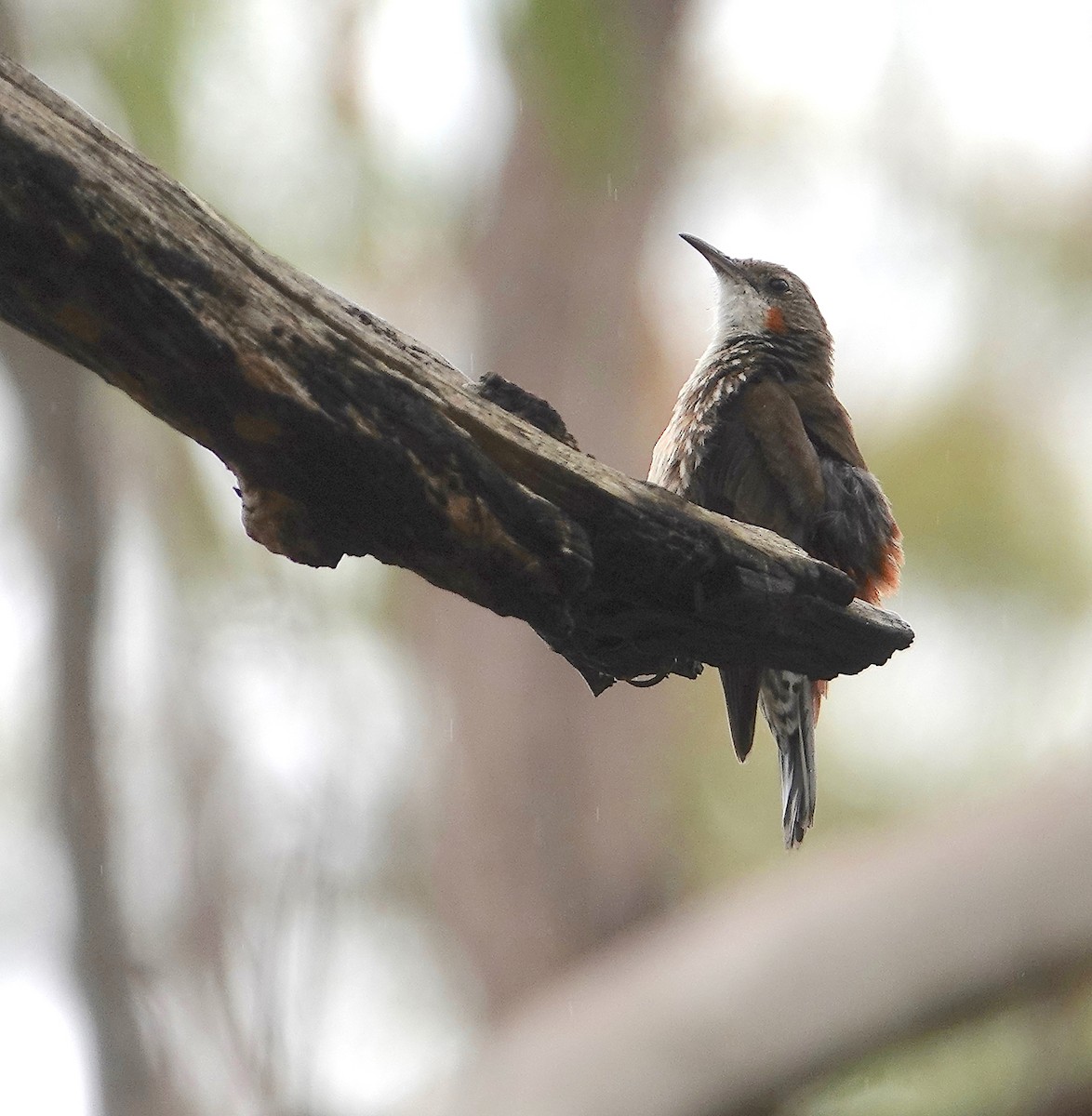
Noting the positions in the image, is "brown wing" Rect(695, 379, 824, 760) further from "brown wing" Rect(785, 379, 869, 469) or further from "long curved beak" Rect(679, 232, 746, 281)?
"long curved beak" Rect(679, 232, 746, 281)

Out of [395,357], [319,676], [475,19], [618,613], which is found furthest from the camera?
[475,19]

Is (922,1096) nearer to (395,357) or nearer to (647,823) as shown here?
(647,823)

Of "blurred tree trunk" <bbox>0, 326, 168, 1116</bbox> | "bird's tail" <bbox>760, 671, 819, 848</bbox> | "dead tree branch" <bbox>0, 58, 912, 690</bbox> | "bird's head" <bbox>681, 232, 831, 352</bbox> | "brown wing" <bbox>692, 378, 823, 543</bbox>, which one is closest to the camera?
"dead tree branch" <bbox>0, 58, 912, 690</bbox>

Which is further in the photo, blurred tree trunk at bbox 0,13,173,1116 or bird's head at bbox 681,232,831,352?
blurred tree trunk at bbox 0,13,173,1116

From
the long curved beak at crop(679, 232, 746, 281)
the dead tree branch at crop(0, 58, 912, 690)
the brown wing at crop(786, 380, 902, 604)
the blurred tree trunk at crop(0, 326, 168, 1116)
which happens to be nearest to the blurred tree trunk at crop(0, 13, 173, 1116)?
the blurred tree trunk at crop(0, 326, 168, 1116)

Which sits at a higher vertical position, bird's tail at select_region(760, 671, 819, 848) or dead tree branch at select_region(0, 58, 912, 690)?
bird's tail at select_region(760, 671, 819, 848)

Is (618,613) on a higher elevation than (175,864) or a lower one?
lower

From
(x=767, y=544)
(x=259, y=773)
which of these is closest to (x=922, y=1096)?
(x=259, y=773)

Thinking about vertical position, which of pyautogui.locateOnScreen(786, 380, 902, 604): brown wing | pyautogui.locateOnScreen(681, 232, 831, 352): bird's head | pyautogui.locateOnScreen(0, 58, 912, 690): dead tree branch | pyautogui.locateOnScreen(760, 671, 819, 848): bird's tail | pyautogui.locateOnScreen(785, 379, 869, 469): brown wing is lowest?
pyautogui.locateOnScreen(0, 58, 912, 690): dead tree branch
